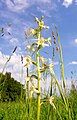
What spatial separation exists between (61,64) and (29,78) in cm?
64

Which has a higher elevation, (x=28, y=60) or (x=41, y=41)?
(x=41, y=41)

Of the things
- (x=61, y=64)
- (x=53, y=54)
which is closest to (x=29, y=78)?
(x=61, y=64)

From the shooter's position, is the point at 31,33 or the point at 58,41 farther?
the point at 58,41

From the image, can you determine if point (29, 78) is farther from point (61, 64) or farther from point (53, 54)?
point (53, 54)

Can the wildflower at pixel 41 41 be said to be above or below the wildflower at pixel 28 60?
above

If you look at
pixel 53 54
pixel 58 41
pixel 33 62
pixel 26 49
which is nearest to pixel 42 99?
pixel 33 62

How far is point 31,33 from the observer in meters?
2.41

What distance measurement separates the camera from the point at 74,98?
6344mm

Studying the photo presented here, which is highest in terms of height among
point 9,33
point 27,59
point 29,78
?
point 9,33

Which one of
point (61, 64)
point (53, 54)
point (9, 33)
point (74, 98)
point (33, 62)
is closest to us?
point (33, 62)

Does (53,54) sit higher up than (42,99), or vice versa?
(53,54)

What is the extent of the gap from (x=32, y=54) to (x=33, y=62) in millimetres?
78

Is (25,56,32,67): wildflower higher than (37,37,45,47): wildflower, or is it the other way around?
(37,37,45,47): wildflower

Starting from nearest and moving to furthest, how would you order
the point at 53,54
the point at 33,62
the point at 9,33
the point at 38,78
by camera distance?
the point at 38,78 → the point at 33,62 → the point at 53,54 → the point at 9,33
